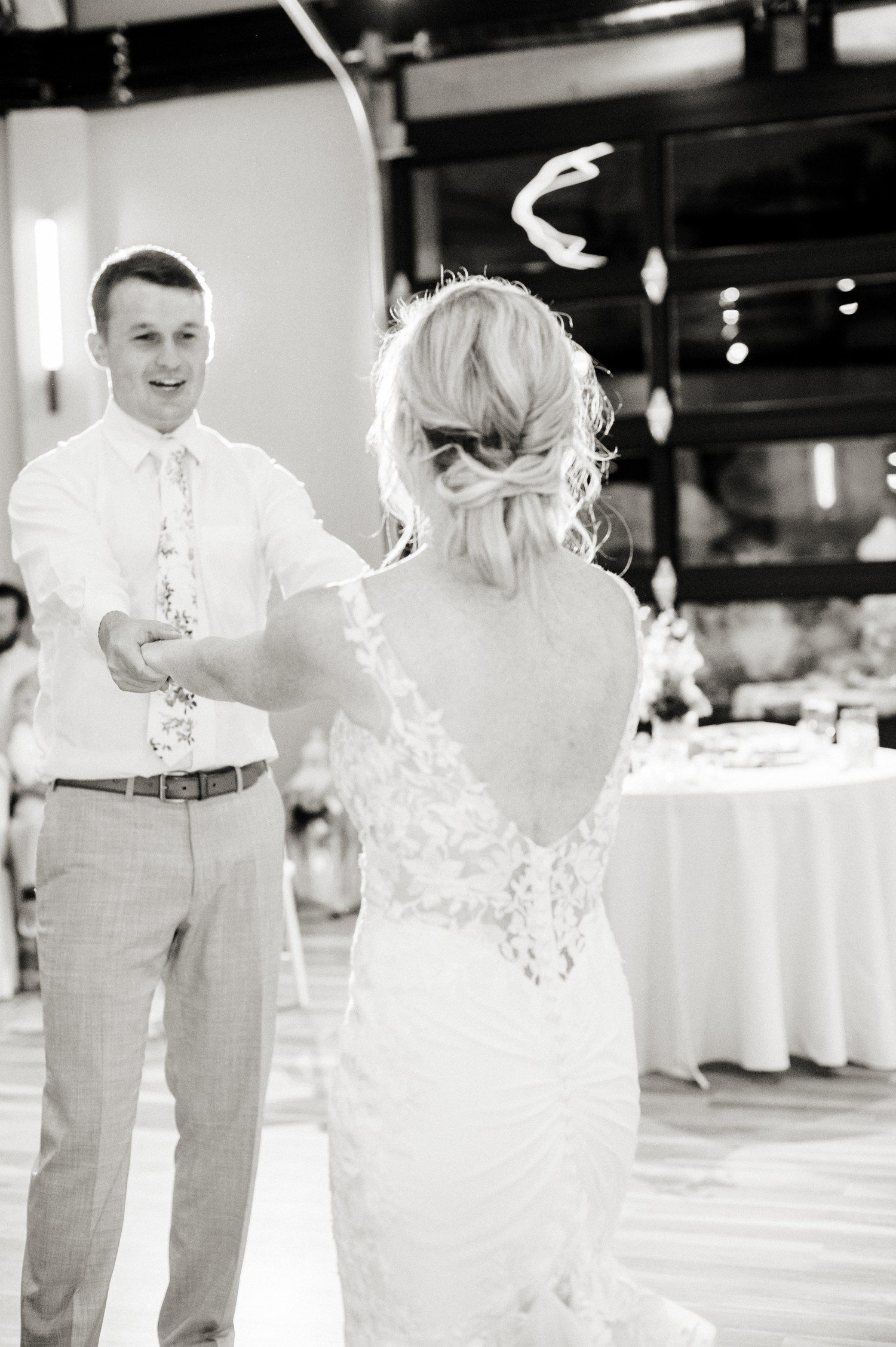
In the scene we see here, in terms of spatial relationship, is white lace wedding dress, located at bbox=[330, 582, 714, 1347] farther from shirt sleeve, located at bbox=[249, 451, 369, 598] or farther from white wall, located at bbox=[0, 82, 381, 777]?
white wall, located at bbox=[0, 82, 381, 777]

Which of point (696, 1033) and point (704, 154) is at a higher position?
point (704, 154)

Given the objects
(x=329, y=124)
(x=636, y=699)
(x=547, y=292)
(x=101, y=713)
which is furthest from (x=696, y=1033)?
(x=329, y=124)

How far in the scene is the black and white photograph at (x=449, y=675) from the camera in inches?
61.6

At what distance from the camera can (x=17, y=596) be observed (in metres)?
6.02

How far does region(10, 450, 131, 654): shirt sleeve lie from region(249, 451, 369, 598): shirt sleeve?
0.26 m

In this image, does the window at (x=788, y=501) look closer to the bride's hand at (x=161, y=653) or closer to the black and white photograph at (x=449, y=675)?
the black and white photograph at (x=449, y=675)

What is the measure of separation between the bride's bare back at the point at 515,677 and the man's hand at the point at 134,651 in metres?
0.54

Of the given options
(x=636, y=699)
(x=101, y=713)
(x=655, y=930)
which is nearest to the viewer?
(x=636, y=699)

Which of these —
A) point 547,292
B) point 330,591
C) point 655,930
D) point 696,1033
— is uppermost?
point 547,292

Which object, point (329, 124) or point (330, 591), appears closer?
point (330, 591)

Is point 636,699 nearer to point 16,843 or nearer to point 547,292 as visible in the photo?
point 16,843

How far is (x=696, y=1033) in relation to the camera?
428 cm

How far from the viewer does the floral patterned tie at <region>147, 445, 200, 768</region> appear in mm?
2312

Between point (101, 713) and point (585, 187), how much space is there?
469 centimetres
